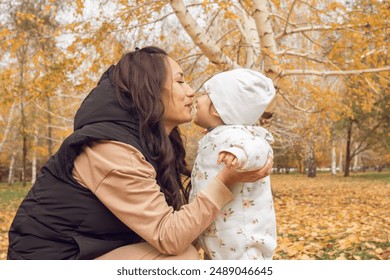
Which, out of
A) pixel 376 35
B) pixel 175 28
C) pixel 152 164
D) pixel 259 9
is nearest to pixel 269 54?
pixel 259 9

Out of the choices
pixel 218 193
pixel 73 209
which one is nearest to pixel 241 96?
pixel 218 193

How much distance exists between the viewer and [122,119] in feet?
6.39

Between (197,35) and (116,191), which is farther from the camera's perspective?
(197,35)

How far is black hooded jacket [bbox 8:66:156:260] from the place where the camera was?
1.87 meters

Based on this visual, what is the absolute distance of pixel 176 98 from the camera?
2178mm

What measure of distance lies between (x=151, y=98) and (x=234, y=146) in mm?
429

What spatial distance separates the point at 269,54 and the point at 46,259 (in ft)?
18.2

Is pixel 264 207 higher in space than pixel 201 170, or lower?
lower

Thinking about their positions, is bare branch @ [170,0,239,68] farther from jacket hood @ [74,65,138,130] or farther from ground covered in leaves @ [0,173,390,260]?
jacket hood @ [74,65,138,130]

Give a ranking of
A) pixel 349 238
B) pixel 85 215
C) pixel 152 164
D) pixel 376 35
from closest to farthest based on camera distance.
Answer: pixel 85 215
pixel 152 164
pixel 349 238
pixel 376 35

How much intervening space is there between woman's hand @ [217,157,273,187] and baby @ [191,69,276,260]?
4cm

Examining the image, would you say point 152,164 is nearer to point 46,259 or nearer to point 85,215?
point 85,215

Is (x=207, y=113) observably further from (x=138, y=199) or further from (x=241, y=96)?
(x=138, y=199)

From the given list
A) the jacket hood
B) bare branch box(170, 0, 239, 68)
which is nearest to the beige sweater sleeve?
the jacket hood
